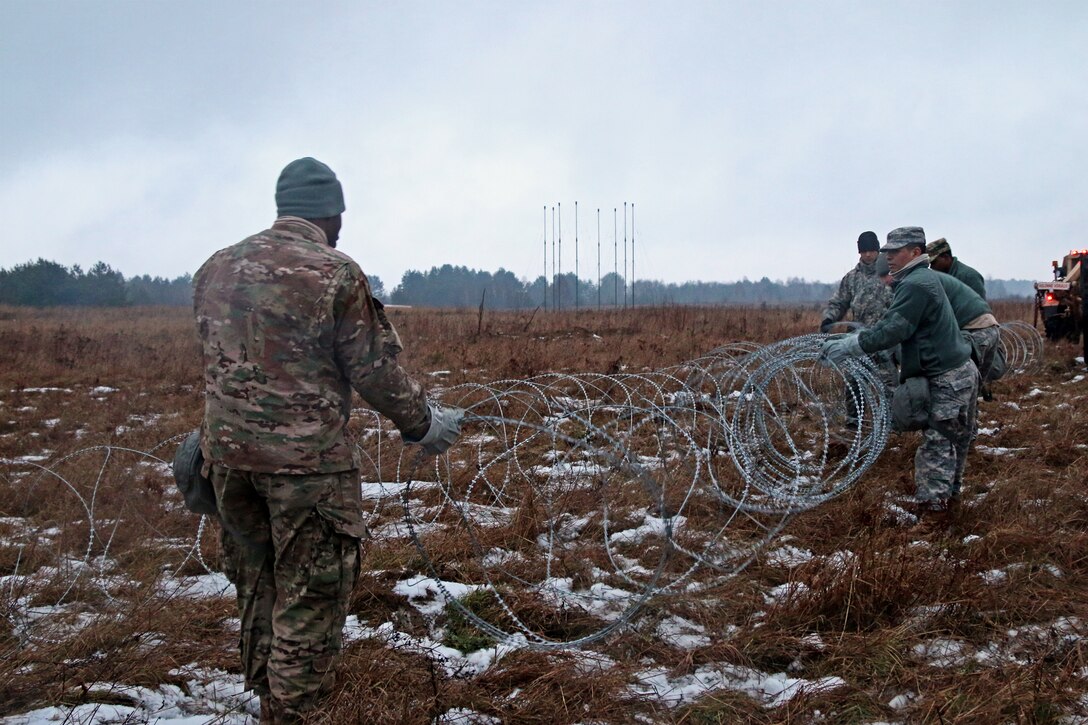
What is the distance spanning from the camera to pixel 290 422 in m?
2.44

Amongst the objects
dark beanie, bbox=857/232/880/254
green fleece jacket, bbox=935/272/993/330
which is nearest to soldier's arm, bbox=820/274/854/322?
dark beanie, bbox=857/232/880/254

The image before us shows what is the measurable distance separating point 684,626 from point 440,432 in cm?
187

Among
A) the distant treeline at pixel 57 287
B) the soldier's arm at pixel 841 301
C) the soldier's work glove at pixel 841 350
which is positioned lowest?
the soldier's work glove at pixel 841 350

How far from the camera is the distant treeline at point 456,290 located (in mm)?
43906

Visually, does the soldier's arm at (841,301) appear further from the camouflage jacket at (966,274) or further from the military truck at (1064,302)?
the military truck at (1064,302)

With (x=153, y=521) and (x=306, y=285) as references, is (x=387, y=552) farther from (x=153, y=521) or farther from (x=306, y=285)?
(x=306, y=285)

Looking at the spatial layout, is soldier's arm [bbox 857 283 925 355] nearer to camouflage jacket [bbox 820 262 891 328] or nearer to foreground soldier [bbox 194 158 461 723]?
camouflage jacket [bbox 820 262 891 328]

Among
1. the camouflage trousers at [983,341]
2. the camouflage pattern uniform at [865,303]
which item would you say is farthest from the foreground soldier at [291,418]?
the camouflage pattern uniform at [865,303]

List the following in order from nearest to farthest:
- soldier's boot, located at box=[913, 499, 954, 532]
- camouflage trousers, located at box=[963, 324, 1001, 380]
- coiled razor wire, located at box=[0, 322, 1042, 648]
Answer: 1. coiled razor wire, located at box=[0, 322, 1042, 648]
2. soldier's boot, located at box=[913, 499, 954, 532]
3. camouflage trousers, located at box=[963, 324, 1001, 380]

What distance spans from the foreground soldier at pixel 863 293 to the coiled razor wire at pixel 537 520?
160 centimetres

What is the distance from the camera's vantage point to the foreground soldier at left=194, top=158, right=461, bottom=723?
7.98ft

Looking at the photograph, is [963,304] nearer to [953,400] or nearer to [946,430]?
[953,400]

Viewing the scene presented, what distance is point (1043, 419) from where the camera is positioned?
8.29 meters

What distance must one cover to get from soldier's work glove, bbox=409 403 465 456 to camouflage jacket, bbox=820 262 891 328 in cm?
627
